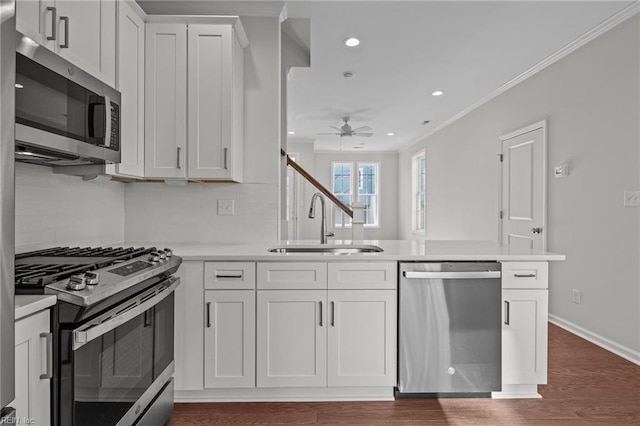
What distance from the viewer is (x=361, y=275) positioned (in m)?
2.20

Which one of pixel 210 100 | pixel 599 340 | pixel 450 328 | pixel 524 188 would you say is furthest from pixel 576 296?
pixel 210 100

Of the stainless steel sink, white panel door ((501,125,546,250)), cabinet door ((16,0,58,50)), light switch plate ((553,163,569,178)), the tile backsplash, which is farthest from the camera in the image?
white panel door ((501,125,546,250))

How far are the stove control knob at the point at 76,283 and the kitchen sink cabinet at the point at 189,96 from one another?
52.0 inches

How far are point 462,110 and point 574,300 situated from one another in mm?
3404

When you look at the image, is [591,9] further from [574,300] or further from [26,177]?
[26,177]

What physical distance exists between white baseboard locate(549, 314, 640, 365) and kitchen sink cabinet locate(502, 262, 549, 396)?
4.25 feet

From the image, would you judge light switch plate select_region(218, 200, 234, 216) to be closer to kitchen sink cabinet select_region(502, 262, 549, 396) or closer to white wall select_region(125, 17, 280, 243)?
white wall select_region(125, 17, 280, 243)

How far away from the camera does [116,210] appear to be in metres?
2.66

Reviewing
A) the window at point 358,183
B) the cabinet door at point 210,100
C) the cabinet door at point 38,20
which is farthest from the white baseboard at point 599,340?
the window at point 358,183

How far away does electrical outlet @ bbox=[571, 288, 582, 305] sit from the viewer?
353 cm

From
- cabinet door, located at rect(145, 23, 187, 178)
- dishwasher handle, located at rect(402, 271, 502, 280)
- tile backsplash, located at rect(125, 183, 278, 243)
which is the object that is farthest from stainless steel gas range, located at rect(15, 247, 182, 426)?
dishwasher handle, located at rect(402, 271, 502, 280)

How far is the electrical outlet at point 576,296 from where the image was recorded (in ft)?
11.6

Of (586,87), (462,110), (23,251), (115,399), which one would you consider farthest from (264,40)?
(462,110)

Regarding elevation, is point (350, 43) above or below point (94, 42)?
above
